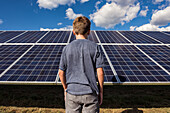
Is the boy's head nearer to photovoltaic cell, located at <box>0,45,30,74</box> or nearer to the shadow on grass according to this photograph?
the shadow on grass

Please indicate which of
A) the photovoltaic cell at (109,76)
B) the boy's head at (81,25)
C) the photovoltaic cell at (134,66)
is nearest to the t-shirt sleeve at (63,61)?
the boy's head at (81,25)

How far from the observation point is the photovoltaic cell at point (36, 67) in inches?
199

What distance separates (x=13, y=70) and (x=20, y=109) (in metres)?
2.62

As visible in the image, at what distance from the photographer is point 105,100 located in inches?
274

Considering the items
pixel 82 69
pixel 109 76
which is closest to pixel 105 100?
pixel 109 76

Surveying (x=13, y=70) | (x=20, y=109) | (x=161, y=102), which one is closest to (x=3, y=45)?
(x=13, y=70)

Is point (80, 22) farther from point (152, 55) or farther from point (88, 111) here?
point (152, 55)

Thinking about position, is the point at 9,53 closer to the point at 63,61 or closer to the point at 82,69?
the point at 63,61

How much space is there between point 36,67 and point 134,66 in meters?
6.19

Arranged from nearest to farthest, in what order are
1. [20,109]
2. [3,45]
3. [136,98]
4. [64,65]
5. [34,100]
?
[64,65], [20,109], [34,100], [136,98], [3,45]

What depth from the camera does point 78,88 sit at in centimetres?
194

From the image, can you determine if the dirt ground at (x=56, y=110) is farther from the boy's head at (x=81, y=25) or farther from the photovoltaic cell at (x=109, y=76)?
the boy's head at (x=81, y=25)

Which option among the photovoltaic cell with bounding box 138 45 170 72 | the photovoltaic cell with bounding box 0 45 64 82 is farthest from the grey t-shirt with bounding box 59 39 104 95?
the photovoltaic cell with bounding box 138 45 170 72

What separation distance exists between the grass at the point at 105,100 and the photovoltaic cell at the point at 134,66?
2.76 ft
